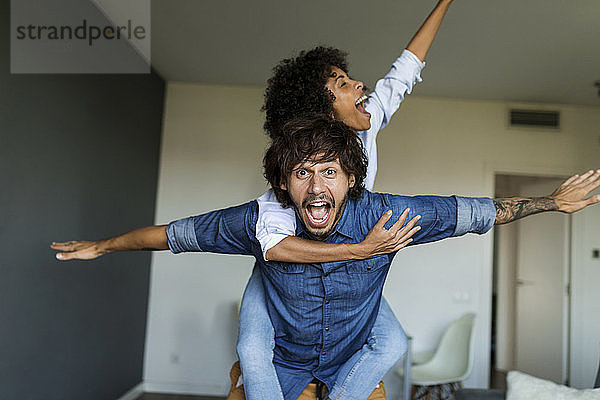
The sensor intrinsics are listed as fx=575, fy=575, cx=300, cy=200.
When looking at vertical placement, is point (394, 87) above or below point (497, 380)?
above

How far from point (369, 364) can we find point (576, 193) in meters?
0.75

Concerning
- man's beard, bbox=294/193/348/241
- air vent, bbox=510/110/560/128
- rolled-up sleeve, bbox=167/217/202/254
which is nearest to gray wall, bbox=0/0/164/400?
rolled-up sleeve, bbox=167/217/202/254

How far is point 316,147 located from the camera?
4.90 feet

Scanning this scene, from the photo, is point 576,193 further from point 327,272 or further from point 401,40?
point 401,40

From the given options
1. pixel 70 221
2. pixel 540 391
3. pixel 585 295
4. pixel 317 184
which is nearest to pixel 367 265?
pixel 317 184

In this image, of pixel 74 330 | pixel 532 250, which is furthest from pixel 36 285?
pixel 532 250

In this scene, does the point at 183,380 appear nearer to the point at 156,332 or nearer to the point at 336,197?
the point at 156,332

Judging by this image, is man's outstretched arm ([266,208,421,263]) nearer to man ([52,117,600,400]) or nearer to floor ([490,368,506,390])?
man ([52,117,600,400])

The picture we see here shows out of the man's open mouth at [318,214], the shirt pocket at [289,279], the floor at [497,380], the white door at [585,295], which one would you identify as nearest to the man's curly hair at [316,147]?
the man's open mouth at [318,214]

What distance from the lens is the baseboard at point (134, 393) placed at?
4731mm

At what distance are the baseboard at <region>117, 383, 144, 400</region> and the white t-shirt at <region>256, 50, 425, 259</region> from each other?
3618 mm

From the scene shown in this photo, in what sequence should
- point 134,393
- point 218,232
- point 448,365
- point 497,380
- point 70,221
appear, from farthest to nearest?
point 497,380 → point 134,393 → point 448,365 → point 70,221 → point 218,232

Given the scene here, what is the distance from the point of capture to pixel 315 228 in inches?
59.0

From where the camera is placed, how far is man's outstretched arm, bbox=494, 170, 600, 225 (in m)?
1.54
